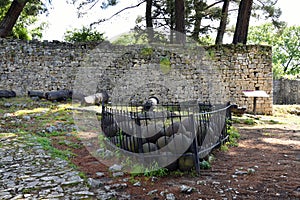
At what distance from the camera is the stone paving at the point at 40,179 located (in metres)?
3.05

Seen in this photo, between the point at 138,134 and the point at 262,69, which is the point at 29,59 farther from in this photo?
the point at 262,69

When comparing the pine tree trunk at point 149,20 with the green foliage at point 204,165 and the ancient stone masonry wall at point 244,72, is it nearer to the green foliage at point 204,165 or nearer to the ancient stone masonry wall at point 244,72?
the ancient stone masonry wall at point 244,72

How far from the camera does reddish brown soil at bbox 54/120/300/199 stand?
3.04 meters

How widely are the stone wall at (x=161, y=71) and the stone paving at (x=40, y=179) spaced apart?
7.12 m

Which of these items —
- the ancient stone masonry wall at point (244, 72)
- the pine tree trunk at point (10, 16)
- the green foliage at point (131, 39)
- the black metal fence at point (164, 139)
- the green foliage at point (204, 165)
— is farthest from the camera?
the green foliage at point (131, 39)

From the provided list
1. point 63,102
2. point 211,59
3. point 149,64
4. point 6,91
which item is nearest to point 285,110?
point 211,59

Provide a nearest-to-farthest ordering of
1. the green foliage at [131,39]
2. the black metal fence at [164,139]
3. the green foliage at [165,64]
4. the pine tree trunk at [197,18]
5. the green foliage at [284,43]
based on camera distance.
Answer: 1. the black metal fence at [164,139]
2. the green foliage at [165,64]
3. the green foliage at [131,39]
4. the pine tree trunk at [197,18]
5. the green foliage at [284,43]

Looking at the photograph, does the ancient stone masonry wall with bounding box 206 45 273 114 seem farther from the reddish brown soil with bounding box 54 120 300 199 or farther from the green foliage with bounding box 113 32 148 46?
the reddish brown soil with bounding box 54 120 300 199

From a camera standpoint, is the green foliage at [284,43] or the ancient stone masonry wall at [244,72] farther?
the green foliage at [284,43]

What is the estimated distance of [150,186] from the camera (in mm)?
3293

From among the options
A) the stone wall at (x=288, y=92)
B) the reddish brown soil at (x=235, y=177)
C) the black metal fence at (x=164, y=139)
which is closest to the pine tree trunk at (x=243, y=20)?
the stone wall at (x=288, y=92)

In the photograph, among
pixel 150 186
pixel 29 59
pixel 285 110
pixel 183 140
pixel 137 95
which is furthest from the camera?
pixel 285 110

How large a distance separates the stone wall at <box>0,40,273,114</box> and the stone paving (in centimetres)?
712

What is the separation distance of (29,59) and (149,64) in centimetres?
477
